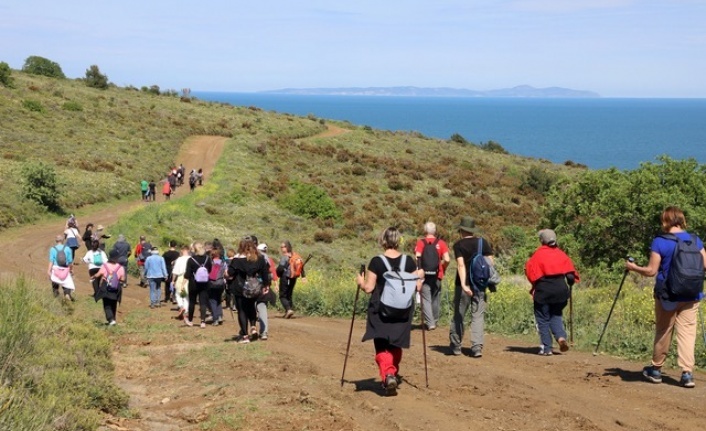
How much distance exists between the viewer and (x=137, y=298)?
20078mm

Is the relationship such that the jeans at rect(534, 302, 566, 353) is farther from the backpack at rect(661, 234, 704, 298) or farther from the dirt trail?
the backpack at rect(661, 234, 704, 298)

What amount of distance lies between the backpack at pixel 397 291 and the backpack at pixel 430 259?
365 cm

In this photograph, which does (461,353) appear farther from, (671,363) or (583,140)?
(583,140)

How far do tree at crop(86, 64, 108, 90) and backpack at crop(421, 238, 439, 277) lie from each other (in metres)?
72.9

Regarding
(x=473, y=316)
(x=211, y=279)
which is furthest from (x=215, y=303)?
(x=473, y=316)

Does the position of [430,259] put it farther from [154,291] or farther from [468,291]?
[154,291]

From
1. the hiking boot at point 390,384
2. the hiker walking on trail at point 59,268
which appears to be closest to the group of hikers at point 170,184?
the hiker walking on trail at point 59,268

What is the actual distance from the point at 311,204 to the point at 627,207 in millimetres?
22049

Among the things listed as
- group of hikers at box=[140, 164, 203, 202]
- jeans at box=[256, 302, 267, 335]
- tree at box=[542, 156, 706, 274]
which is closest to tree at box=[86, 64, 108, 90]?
group of hikers at box=[140, 164, 203, 202]

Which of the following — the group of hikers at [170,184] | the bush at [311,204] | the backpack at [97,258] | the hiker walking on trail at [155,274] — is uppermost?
the backpack at [97,258]

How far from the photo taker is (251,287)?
12.2 meters

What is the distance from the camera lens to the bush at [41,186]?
117 feet

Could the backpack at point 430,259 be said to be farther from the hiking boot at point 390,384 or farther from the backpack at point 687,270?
the backpack at point 687,270

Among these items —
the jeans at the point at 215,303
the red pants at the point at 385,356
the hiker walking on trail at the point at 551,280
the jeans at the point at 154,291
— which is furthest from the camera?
the jeans at the point at 154,291
